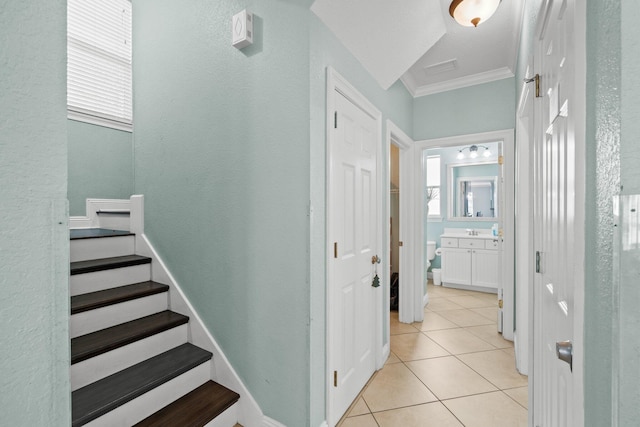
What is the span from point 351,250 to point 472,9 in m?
1.68

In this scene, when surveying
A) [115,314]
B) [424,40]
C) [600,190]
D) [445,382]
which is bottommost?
[445,382]

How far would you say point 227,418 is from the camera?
5.64 ft

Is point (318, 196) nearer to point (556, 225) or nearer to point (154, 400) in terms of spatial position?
point (556, 225)

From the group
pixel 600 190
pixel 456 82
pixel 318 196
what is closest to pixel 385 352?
pixel 318 196

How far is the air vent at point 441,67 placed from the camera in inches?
115

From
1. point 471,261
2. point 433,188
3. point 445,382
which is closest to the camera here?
point 445,382

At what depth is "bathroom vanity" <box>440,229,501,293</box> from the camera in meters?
4.67

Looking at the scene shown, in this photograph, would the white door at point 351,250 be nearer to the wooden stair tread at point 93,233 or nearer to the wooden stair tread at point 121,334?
the wooden stair tread at point 121,334

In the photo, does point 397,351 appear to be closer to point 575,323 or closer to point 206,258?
point 206,258

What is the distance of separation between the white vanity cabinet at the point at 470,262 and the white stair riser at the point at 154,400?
426cm

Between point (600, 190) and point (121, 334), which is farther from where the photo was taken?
point (121, 334)

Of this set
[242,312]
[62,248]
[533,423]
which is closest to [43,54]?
[62,248]

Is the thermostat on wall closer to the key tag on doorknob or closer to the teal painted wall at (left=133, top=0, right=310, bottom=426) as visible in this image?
the teal painted wall at (left=133, top=0, right=310, bottom=426)

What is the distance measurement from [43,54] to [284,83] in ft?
3.87
